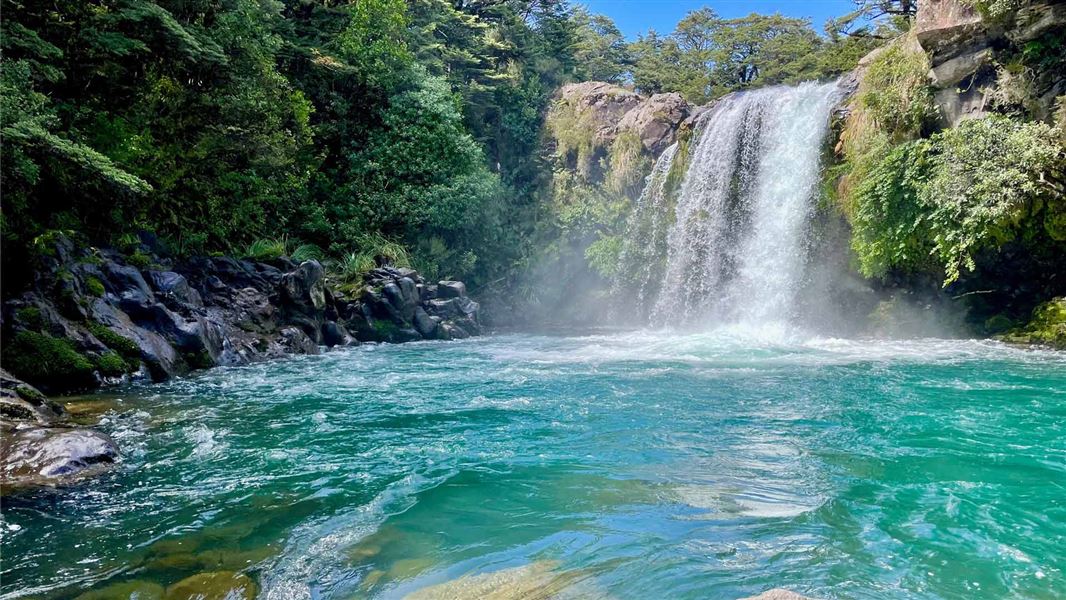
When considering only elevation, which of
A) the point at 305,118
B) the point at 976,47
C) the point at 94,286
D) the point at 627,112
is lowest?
the point at 94,286

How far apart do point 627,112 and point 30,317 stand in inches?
830

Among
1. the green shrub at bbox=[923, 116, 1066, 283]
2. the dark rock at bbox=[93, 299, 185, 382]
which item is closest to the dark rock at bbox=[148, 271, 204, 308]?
the dark rock at bbox=[93, 299, 185, 382]

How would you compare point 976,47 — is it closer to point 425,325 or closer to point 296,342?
point 425,325

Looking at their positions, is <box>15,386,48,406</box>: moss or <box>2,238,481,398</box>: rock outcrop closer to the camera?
<box>15,386,48,406</box>: moss

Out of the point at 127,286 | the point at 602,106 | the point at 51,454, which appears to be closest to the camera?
the point at 51,454

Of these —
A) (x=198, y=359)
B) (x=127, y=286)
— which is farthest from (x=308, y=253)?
(x=198, y=359)

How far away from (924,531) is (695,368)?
22.2 ft

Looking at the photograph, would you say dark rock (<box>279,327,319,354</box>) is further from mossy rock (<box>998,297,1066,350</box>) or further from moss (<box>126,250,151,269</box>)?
mossy rock (<box>998,297,1066,350</box>)

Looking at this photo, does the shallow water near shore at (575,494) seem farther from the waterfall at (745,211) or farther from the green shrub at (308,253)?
the waterfall at (745,211)

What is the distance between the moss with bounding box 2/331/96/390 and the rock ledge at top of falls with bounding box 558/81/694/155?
19.2 meters

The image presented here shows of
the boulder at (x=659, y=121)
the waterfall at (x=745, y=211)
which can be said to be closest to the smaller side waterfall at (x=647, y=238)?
the waterfall at (x=745, y=211)

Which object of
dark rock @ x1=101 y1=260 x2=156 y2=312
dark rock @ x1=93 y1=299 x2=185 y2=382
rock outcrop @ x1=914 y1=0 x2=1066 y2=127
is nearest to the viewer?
dark rock @ x1=93 y1=299 x2=185 y2=382

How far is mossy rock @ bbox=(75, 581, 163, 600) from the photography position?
10.9 ft

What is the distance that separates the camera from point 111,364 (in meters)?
9.05
